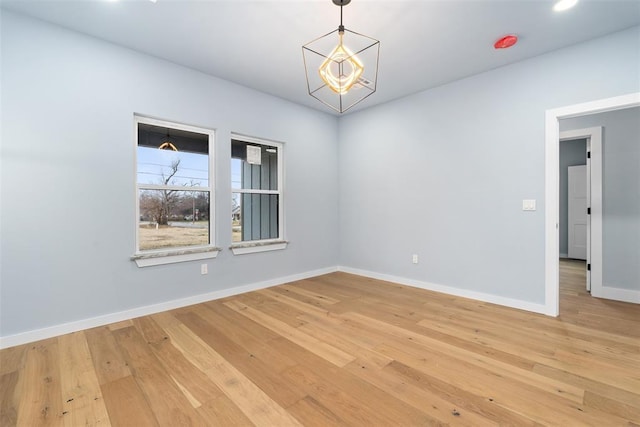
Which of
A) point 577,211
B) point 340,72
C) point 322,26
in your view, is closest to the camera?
point 340,72

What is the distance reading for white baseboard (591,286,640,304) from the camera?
332 centimetres

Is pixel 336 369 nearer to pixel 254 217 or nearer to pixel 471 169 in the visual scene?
pixel 254 217

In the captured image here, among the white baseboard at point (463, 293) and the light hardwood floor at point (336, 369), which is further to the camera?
the white baseboard at point (463, 293)

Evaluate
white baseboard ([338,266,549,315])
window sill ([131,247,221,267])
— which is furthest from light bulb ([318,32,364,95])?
white baseboard ([338,266,549,315])

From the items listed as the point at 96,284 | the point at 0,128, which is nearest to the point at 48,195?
the point at 0,128

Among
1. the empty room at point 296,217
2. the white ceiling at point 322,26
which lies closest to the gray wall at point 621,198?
the empty room at point 296,217

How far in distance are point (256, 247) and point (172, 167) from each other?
4.82 ft

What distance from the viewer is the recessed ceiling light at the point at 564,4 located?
221cm

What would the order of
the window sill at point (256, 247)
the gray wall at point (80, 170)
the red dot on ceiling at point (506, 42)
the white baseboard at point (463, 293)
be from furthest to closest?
1. the window sill at point (256, 247)
2. the white baseboard at point (463, 293)
3. the red dot on ceiling at point (506, 42)
4. the gray wall at point (80, 170)

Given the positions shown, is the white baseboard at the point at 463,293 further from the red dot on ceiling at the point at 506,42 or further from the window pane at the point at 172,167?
the window pane at the point at 172,167

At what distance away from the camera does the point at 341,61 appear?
2078 millimetres

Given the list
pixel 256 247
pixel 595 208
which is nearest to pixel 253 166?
pixel 256 247

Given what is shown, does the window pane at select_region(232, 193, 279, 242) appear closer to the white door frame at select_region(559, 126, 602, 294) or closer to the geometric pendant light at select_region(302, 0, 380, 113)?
the geometric pendant light at select_region(302, 0, 380, 113)

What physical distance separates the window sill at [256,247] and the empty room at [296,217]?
0.22 ft
